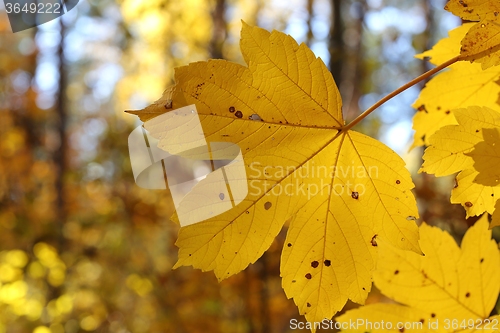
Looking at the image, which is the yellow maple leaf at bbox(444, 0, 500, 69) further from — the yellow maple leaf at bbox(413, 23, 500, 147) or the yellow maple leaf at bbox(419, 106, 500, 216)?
the yellow maple leaf at bbox(413, 23, 500, 147)

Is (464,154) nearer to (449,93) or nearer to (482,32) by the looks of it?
(482,32)

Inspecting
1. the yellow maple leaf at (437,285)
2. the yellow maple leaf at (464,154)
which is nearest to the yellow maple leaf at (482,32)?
the yellow maple leaf at (464,154)

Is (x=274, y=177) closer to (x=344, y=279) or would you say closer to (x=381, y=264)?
(x=344, y=279)

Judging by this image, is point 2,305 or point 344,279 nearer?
point 344,279

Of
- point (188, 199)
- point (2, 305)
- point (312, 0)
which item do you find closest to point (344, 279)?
point (188, 199)

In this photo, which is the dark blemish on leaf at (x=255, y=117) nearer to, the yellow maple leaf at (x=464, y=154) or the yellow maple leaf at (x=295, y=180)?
the yellow maple leaf at (x=295, y=180)
